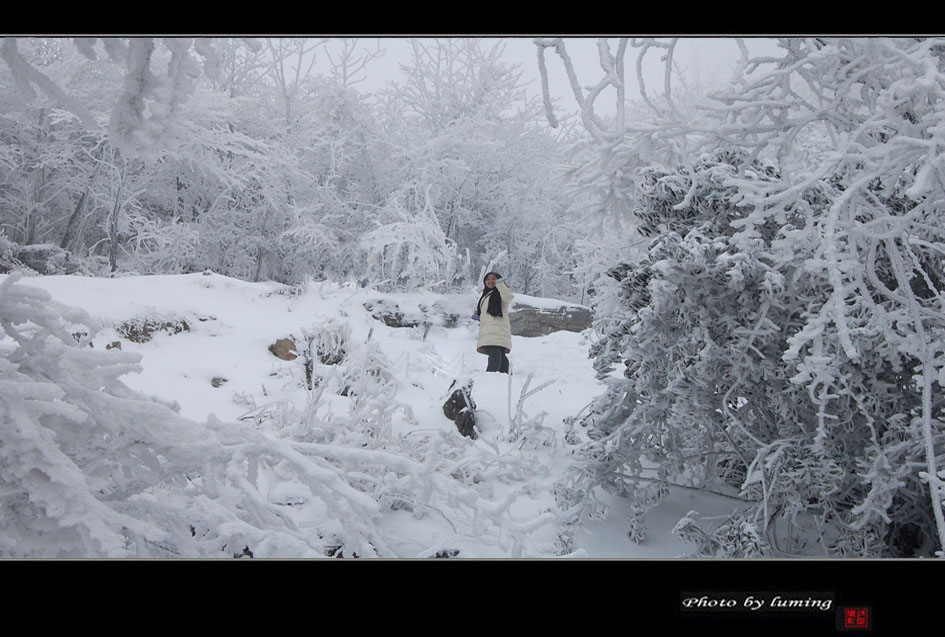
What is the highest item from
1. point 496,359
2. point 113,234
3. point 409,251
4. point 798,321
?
point 409,251

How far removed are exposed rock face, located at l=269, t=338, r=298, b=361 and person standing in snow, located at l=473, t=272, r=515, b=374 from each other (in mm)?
1291

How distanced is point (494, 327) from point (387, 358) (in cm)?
108

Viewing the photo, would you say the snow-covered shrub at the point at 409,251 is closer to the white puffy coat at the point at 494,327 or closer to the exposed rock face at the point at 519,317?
the exposed rock face at the point at 519,317

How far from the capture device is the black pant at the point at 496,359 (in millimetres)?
3924

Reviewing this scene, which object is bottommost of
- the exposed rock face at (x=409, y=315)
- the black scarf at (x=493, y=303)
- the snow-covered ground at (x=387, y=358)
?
the snow-covered ground at (x=387, y=358)

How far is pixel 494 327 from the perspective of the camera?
161 inches

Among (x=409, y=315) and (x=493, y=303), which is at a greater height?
(x=493, y=303)

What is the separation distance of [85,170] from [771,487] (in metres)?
4.64

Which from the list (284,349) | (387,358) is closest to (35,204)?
(284,349)

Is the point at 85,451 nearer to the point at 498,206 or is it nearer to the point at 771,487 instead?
the point at 771,487

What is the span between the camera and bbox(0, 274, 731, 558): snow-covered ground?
7.32 feet
